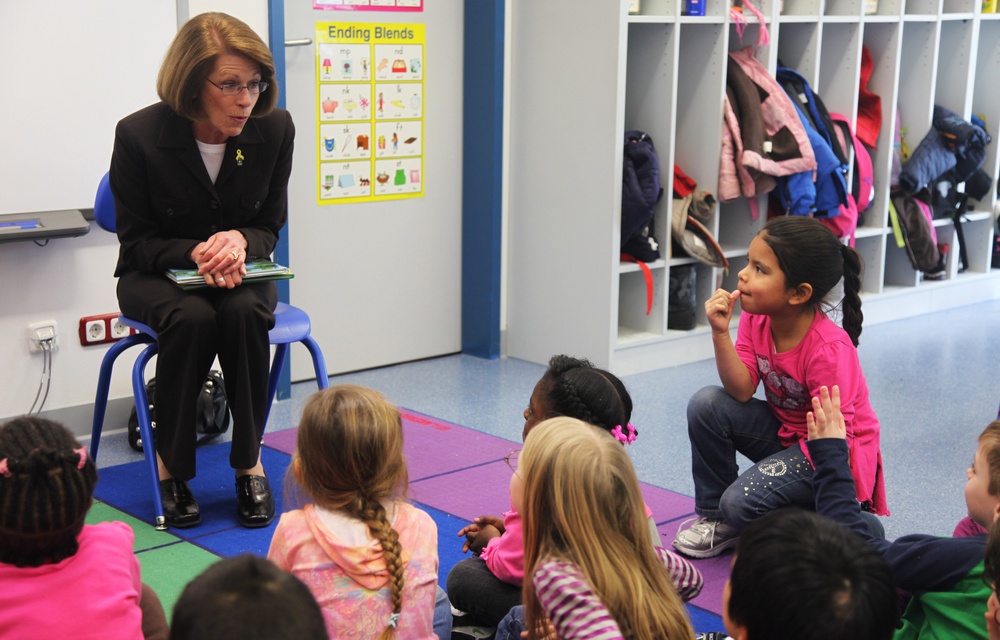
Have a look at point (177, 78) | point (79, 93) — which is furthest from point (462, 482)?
point (79, 93)

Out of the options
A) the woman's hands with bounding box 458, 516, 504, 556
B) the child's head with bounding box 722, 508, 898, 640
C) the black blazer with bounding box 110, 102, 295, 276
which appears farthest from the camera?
the black blazer with bounding box 110, 102, 295, 276

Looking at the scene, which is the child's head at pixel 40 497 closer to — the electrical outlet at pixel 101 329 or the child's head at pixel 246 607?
the child's head at pixel 246 607

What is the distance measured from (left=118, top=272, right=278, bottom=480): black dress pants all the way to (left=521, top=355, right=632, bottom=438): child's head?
2.99 ft

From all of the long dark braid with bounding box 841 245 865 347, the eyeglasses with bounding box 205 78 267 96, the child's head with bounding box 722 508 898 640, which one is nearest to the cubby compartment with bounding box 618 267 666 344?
the long dark braid with bounding box 841 245 865 347

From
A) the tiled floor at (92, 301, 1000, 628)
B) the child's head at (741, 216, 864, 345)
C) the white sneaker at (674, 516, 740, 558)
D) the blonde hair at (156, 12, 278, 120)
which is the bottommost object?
the tiled floor at (92, 301, 1000, 628)

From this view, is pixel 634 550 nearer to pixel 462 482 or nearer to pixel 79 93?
pixel 462 482

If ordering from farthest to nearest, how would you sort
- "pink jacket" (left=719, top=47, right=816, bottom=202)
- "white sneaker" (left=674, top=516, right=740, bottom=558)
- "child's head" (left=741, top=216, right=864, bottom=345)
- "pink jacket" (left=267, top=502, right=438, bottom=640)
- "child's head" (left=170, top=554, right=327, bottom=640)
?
"pink jacket" (left=719, top=47, right=816, bottom=202)
"white sneaker" (left=674, top=516, right=740, bottom=558)
"child's head" (left=741, top=216, right=864, bottom=345)
"pink jacket" (left=267, top=502, right=438, bottom=640)
"child's head" (left=170, top=554, right=327, bottom=640)

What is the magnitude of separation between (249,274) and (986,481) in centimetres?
172

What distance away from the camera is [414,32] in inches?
161

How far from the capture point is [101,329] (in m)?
3.29

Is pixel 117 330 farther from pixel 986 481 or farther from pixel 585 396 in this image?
pixel 986 481

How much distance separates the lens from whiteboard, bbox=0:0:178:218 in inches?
119

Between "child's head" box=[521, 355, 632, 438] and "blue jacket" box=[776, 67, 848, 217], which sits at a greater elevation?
"blue jacket" box=[776, 67, 848, 217]

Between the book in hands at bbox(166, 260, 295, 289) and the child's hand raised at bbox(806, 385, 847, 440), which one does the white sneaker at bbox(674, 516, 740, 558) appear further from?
the book in hands at bbox(166, 260, 295, 289)
